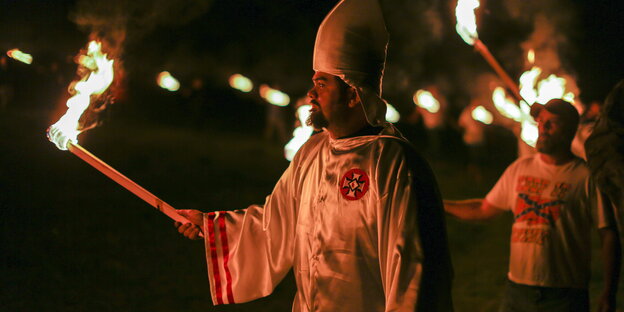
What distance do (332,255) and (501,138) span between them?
27105 millimetres

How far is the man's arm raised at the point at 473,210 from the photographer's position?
5.00 meters

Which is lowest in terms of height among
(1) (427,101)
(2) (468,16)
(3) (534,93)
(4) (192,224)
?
(4) (192,224)

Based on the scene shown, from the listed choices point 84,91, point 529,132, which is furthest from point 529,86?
point 84,91

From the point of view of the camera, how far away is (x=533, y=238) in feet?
14.9

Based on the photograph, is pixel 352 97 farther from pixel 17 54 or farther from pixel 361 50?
pixel 17 54

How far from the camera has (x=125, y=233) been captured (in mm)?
9336

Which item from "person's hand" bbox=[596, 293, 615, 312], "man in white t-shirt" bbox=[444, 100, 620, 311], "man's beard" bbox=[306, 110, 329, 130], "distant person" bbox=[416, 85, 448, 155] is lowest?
"person's hand" bbox=[596, 293, 615, 312]

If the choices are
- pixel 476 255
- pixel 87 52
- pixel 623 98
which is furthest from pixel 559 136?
pixel 476 255

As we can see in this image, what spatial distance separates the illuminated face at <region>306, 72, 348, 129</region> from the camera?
12.2 feet

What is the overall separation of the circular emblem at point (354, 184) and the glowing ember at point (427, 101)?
81.8 feet

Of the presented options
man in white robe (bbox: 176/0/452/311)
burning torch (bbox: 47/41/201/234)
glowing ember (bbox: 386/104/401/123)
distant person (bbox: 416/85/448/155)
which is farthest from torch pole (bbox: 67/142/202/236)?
glowing ember (bbox: 386/104/401/123)

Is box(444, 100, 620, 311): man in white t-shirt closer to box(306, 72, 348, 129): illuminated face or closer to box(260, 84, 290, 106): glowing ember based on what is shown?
box(306, 72, 348, 129): illuminated face

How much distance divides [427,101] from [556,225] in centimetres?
2615

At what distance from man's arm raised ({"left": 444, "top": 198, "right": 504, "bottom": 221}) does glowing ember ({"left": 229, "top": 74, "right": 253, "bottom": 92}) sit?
3141cm
